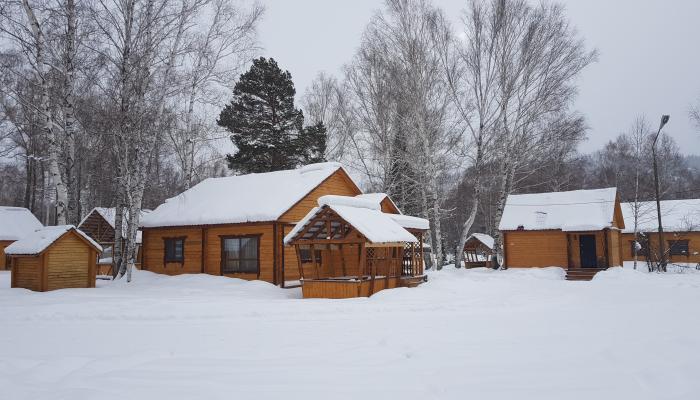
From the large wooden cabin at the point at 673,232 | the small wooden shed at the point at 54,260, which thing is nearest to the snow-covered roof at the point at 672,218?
the large wooden cabin at the point at 673,232

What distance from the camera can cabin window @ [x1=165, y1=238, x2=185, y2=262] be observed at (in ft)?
67.0

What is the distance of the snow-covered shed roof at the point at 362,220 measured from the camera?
46.5 feet

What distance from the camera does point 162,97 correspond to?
17906mm

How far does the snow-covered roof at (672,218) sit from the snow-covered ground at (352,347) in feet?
69.3

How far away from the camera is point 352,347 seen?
7.36 meters

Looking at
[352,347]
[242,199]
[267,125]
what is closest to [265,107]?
[267,125]

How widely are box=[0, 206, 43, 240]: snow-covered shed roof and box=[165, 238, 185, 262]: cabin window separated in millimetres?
14089

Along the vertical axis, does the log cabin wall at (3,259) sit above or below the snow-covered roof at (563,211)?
below

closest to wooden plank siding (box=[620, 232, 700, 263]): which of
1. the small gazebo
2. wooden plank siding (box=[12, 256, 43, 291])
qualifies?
the small gazebo

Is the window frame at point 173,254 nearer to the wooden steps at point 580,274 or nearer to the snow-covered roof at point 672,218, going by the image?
the wooden steps at point 580,274

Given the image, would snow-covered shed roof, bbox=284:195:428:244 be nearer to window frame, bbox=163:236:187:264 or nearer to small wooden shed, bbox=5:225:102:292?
small wooden shed, bbox=5:225:102:292

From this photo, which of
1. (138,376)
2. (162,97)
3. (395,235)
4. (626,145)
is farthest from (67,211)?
(626,145)

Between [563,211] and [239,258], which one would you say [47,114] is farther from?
[563,211]

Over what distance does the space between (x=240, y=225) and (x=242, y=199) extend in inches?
69.1
